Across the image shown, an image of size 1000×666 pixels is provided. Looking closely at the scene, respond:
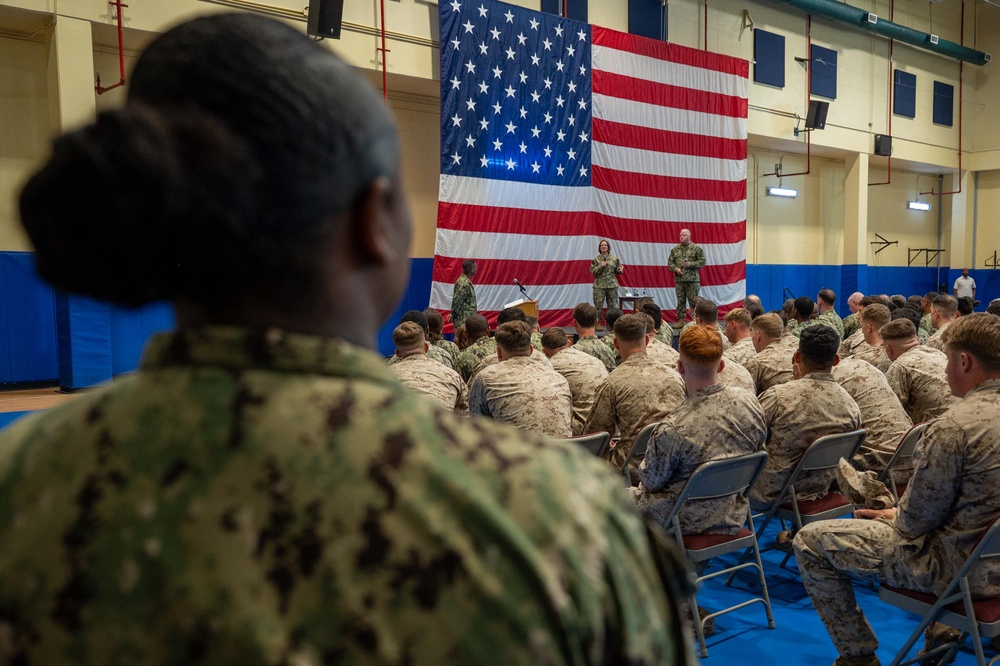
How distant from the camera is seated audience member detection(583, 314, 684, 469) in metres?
3.96

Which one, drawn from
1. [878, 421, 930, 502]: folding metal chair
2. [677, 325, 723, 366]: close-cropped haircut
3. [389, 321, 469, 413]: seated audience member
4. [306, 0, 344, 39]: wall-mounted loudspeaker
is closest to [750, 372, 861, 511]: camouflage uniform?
[878, 421, 930, 502]: folding metal chair

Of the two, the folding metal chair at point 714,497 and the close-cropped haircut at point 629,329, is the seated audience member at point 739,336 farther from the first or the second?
the folding metal chair at point 714,497

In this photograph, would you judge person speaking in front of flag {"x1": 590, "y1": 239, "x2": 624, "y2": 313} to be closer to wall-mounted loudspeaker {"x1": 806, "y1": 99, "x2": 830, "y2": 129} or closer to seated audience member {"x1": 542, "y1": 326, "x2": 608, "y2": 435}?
wall-mounted loudspeaker {"x1": 806, "y1": 99, "x2": 830, "y2": 129}

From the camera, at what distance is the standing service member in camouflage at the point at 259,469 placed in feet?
1.89

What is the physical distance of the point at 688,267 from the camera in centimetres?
1168

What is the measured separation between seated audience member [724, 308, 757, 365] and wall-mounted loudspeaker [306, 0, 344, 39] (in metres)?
5.05

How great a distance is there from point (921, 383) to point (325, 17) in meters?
6.55

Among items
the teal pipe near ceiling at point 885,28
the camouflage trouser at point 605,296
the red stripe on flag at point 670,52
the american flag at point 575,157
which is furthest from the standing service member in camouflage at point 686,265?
the teal pipe near ceiling at point 885,28

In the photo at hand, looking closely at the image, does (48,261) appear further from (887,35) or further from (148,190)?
(887,35)

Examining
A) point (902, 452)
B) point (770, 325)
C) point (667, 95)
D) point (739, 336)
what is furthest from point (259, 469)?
point (667, 95)

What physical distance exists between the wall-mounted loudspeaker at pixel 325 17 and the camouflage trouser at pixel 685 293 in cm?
637

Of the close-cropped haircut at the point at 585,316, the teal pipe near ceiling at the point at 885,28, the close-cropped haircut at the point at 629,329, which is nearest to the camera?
the close-cropped haircut at the point at 629,329

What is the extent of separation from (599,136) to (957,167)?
1166 centimetres

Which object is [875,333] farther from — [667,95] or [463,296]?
[667,95]
